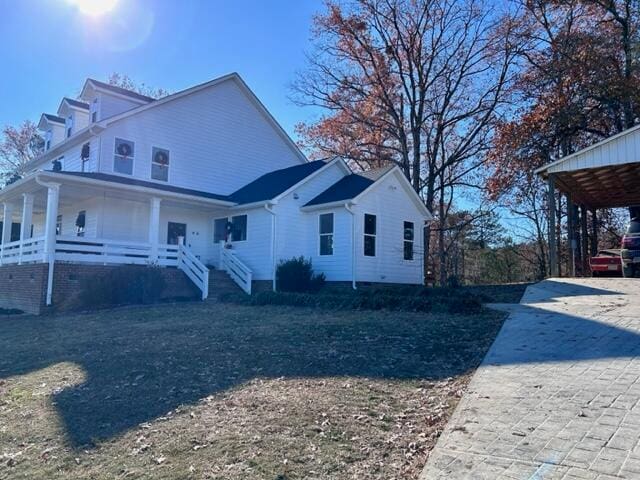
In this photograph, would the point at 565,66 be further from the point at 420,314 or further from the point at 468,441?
the point at 468,441

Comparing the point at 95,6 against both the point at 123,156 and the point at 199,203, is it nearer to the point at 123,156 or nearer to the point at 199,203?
the point at 123,156

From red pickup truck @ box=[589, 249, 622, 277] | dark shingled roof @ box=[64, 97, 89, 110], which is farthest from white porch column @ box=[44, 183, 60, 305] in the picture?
red pickup truck @ box=[589, 249, 622, 277]

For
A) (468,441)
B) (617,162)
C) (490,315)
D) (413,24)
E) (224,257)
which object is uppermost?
(413,24)

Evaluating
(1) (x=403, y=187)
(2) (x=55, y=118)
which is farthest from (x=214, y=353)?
(2) (x=55, y=118)

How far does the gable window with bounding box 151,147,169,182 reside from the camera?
19.6 metres

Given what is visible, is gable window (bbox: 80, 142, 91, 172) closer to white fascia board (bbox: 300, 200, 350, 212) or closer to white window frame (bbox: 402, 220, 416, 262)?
white fascia board (bbox: 300, 200, 350, 212)

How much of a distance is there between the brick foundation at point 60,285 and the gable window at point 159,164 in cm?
477

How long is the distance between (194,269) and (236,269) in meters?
1.84

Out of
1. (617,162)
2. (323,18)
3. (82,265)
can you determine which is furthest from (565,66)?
(82,265)

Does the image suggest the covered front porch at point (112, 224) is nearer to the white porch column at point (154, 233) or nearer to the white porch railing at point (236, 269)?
the white porch column at point (154, 233)

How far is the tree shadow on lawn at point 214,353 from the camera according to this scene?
5.59 metres

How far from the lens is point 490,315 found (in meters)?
9.35

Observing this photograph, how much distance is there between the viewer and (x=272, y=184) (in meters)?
20.5

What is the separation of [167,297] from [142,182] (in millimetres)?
4921
